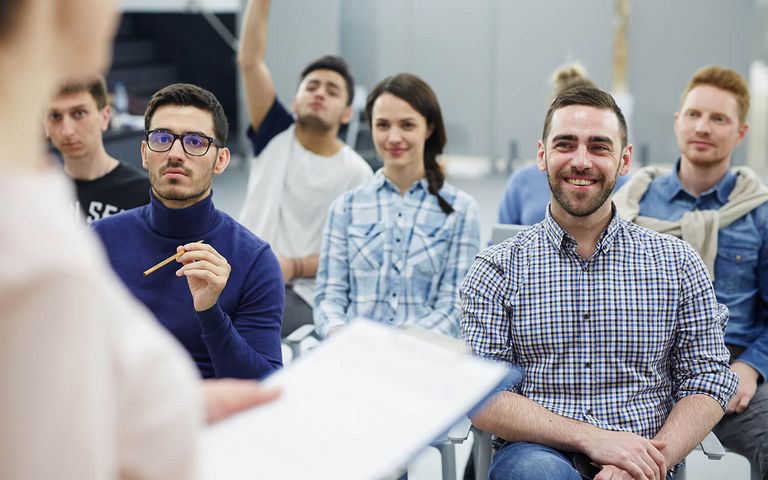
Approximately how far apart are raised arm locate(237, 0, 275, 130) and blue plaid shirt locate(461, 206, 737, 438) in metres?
1.38

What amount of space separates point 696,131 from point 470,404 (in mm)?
2126

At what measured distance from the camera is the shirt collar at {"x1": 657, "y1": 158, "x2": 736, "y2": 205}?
2463 mm

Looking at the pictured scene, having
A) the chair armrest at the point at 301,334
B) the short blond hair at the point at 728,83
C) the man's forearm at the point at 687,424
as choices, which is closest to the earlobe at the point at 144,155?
the chair armrest at the point at 301,334

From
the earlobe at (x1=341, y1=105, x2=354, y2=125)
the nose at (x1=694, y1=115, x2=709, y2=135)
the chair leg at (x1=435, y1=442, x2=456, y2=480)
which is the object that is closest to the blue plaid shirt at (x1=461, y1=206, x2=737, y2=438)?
the chair leg at (x1=435, y1=442, x2=456, y2=480)

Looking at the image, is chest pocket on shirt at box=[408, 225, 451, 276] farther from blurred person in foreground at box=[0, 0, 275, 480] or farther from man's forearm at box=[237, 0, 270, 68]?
blurred person in foreground at box=[0, 0, 275, 480]

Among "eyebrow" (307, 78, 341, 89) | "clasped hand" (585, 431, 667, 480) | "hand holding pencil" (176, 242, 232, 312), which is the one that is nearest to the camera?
"hand holding pencil" (176, 242, 232, 312)

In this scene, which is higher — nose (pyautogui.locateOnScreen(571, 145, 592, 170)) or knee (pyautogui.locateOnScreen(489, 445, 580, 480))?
nose (pyautogui.locateOnScreen(571, 145, 592, 170))

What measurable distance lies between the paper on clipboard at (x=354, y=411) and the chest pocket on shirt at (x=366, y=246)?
5.70 ft

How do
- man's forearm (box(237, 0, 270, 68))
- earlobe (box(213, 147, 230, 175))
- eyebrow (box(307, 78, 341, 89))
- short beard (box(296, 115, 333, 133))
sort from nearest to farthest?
earlobe (box(213, 147, 230, 175)), man's forearm (box(237, 0, 270, 68)), short beard (box(296, 115, 333, 133)), eyebrow (box(307, 78, 341, 89))

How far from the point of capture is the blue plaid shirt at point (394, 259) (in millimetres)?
2457

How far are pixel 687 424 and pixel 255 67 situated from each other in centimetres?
190

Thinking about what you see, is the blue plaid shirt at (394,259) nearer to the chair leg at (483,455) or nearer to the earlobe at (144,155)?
the chair leg at (483,455)

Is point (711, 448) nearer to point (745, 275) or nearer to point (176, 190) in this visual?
point (745, 275)

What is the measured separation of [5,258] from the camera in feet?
1.46
